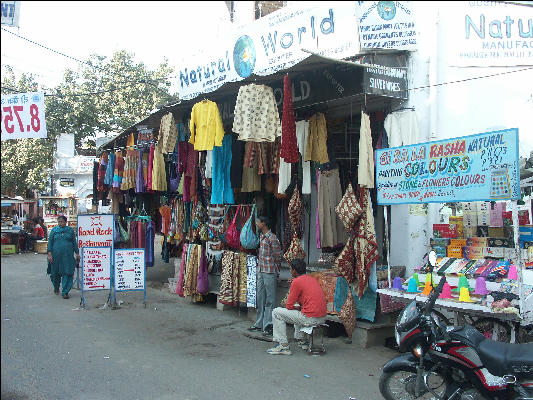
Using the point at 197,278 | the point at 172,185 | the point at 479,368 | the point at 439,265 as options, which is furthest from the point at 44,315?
the point at 479,368

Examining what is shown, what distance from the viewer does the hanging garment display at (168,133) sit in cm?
924

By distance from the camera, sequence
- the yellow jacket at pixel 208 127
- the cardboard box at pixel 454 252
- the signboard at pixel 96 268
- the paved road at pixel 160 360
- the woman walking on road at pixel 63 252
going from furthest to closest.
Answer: the woman walking on road at pixel 63 252
the signboard at pixel 96 268
the yellow jacket at pixel 208 127
the cardboard box at pixel 454 252
the paved road at pixel 160 360

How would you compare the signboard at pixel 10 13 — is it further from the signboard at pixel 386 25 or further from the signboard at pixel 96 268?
the signboard at pixel 96 268

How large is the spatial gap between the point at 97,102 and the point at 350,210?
22802mm

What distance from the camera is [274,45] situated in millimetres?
8859

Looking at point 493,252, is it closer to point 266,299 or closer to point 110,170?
point 266,299

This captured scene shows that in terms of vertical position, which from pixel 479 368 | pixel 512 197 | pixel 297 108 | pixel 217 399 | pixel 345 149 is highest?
pixel 297 108

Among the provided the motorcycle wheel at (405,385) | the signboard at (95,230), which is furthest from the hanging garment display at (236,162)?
the motorcycle wheel at (405,385)

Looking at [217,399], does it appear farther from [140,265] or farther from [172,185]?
[172,185]

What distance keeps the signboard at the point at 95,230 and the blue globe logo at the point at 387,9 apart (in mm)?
6307

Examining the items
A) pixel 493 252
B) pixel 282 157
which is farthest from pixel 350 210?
pixel 493 252

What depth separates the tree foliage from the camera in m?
25.9

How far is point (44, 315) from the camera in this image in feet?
29.1

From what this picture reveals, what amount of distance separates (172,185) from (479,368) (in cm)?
836
